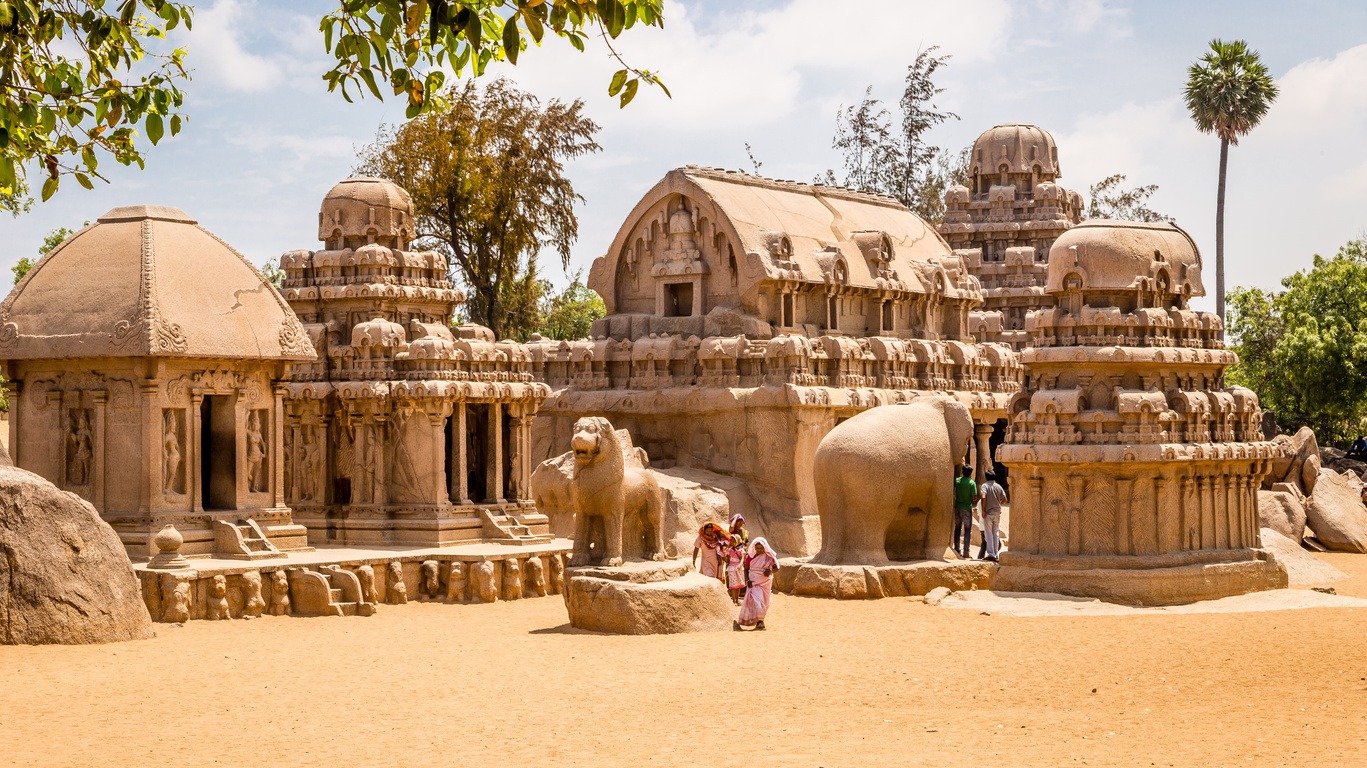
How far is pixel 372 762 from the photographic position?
11.4 metres

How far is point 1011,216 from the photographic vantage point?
40281mm

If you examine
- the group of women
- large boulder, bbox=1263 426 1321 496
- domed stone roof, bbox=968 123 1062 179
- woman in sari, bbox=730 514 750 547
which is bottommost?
the group of women

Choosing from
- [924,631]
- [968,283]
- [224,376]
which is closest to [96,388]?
[224,376]

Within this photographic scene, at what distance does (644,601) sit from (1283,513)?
16505 mm

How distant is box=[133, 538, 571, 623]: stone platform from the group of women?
1898 mm

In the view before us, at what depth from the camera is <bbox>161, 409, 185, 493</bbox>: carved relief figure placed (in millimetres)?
20594

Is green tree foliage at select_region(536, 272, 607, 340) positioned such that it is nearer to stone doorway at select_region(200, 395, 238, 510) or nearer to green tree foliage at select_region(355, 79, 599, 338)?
green tree foliage at select_region(355, 79, 599, 338)

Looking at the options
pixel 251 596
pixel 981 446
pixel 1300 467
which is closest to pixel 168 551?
pixel 251 596

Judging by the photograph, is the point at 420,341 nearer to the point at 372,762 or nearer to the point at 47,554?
the point at 47,554

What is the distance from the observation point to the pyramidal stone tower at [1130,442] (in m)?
21.2

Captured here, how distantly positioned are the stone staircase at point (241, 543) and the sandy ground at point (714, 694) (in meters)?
1.19

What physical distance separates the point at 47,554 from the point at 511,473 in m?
9.38

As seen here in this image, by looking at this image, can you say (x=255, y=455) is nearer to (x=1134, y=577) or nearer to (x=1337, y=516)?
(x=1134, y=577)

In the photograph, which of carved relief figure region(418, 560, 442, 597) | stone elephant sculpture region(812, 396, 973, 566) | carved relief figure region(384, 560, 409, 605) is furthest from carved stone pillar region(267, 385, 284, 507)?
stone elephant sculpture region(812, 396, 973, 566)
